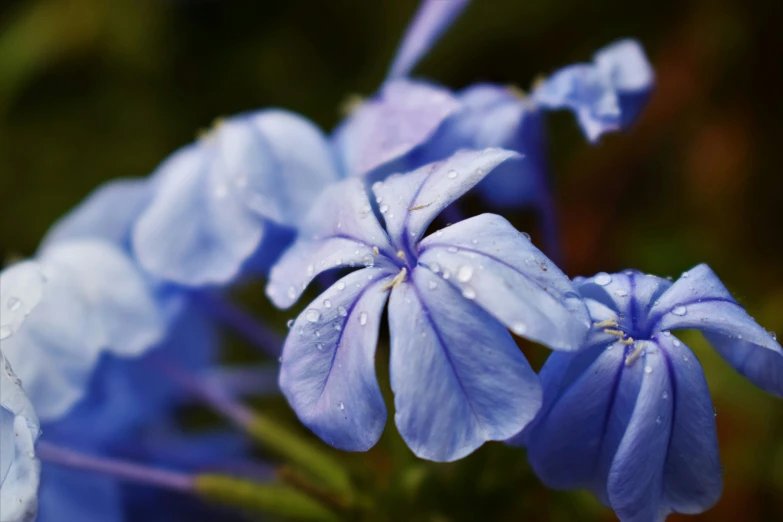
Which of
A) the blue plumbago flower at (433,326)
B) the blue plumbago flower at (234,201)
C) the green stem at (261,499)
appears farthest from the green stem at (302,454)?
the blue plumbago flower at (433,326)

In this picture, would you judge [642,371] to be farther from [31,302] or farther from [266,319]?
[266,319]

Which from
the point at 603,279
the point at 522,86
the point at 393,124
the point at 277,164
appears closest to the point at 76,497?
the point at 277,164

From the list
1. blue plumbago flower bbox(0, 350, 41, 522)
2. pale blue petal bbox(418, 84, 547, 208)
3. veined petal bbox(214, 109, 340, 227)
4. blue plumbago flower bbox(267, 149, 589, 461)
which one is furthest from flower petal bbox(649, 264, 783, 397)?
blue plumbago flower bbox(0, 350, 41, 522)

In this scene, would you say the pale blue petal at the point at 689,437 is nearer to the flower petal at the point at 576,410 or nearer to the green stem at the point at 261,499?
the flower petal at the point at 576,410

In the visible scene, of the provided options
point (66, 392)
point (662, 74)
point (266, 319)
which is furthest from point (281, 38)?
point (66, 392)

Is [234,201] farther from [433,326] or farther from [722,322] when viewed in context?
[722,322]

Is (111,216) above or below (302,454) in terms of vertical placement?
above

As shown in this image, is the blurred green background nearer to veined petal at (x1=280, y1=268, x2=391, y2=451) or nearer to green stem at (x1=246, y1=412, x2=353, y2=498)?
green stem at (x1=246, y1=412, x2=353, y2=498)
